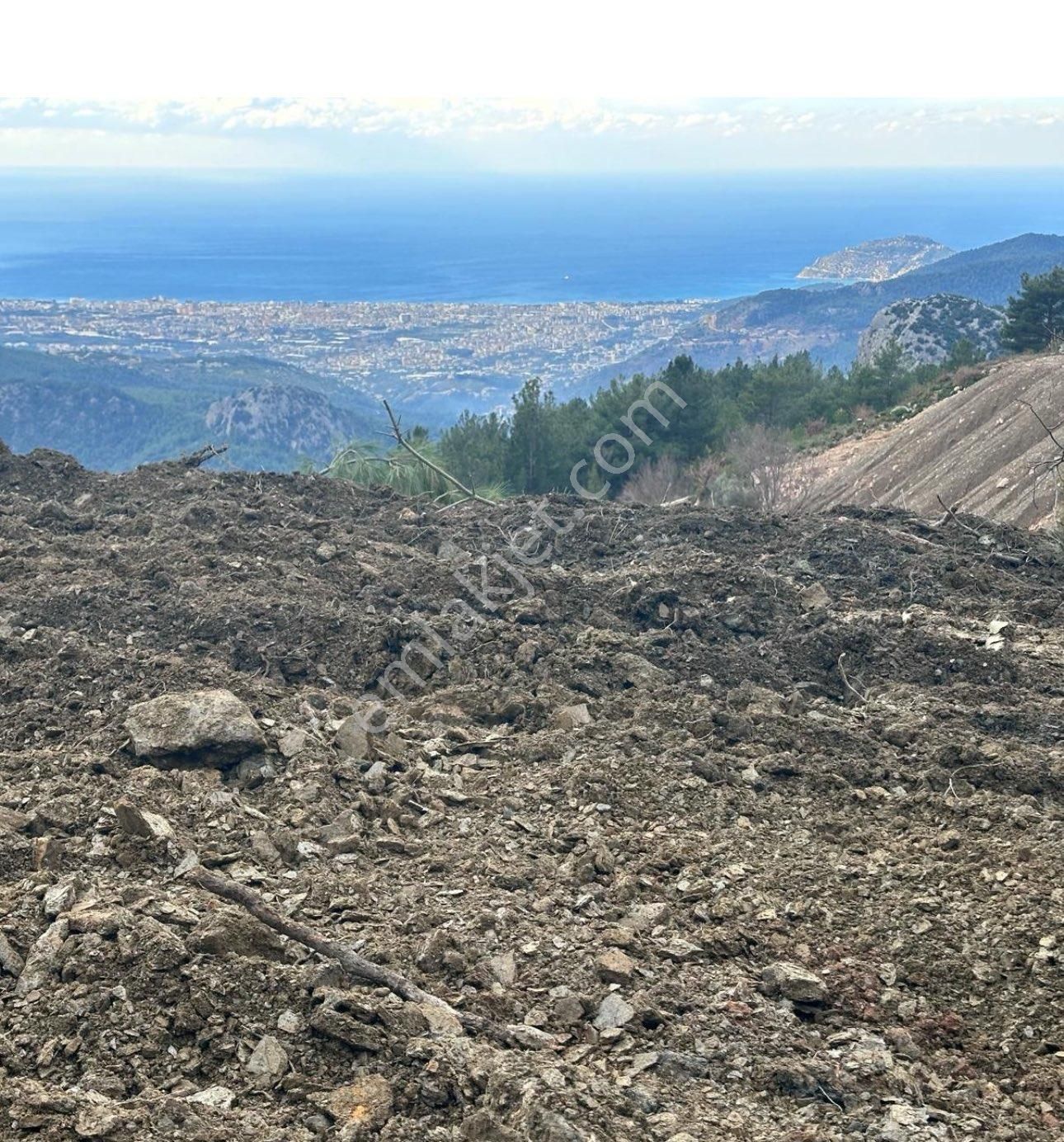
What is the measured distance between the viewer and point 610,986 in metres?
4.91

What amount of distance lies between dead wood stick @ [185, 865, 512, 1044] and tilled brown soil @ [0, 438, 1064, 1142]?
65 mm

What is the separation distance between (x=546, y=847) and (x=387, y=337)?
149m

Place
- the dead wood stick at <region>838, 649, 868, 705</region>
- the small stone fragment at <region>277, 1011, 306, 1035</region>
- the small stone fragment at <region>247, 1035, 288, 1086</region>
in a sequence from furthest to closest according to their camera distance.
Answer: the dead wood stick at <region>838, 649, 868, 705</region> → the small stone fragment at <region>277, 1011, 306, 1035</region> → the small stone fragment at <region>247, 1035, 288, 1086</region>

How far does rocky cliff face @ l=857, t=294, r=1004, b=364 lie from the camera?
57781 mm

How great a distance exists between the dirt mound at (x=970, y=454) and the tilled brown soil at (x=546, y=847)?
10.5m

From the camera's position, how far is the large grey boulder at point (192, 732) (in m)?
6.89

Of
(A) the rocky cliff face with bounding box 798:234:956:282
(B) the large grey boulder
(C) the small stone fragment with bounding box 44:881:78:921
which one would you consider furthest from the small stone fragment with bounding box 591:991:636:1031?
(A) the rocky cliff face with bounding box 798:234:956:282

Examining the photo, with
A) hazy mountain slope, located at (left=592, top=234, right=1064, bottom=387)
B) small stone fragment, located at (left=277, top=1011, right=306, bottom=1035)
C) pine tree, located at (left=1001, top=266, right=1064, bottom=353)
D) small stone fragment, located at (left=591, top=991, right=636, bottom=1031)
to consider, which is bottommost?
small stone fragment, located at (left=591, top=991, right=636, bottom=1031)

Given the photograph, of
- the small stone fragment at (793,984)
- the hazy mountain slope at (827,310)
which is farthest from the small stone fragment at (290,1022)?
the hazy mountain slope at (827,310)

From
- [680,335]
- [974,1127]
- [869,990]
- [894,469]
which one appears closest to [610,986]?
[869,990]

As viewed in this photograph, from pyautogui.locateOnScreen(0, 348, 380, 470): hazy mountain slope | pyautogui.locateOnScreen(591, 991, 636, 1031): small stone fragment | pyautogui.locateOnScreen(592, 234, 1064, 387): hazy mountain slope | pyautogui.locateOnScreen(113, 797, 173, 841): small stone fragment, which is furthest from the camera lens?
pyautogui.locateOnScreen(592, 234, 1064, 387): hazy mountain slope

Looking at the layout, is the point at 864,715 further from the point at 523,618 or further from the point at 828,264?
the point at 828,264

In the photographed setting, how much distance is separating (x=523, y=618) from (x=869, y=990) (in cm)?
526

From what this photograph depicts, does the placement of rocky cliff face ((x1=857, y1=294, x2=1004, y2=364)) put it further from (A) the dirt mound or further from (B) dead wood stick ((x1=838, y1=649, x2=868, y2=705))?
(B) dead wood stick ((x1=838, y1=649, x2=868, y2=705))
